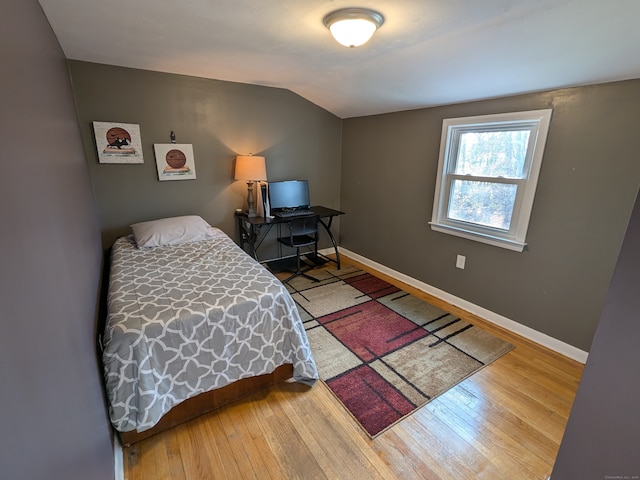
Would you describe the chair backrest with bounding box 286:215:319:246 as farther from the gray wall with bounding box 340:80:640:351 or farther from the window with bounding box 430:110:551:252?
the window with bounding box 430:110:551:252

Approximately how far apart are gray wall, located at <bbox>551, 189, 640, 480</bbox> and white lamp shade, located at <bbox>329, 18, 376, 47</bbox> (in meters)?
1.48

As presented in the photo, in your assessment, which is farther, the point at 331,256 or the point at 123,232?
the point at 331,256

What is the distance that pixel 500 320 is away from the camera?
102 inches

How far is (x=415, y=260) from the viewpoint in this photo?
10.8 feet

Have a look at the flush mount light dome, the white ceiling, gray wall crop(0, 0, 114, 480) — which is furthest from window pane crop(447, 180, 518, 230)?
gray wall crop(0, 0, 114, 480)

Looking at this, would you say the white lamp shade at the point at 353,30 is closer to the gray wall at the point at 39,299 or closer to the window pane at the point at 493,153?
the gray wall at the point at 39,299

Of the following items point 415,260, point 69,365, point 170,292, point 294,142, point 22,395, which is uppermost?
point 294,142

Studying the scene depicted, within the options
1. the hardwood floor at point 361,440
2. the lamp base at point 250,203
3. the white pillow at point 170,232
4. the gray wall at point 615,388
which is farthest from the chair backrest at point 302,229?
the gray wall at point 615,388

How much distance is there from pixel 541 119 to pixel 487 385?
6.18 feet

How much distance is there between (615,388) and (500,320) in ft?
6.78

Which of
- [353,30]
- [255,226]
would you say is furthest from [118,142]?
[353,30]

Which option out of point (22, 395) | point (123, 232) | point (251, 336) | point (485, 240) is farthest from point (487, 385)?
point (123, 232)

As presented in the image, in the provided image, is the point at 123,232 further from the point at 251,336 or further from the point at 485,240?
the point at 485,240

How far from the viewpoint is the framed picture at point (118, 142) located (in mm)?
2604
